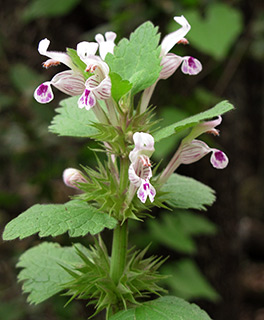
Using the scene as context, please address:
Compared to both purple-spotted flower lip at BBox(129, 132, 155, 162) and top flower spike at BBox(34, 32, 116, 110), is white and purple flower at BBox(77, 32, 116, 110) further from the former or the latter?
purple-spotted flower lip at BBox(129, 132, 155, 162)

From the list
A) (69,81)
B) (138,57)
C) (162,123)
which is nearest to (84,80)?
(69,81)

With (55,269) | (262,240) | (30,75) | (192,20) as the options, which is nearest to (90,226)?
(55,269)

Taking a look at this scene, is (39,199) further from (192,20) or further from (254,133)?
(254,133)

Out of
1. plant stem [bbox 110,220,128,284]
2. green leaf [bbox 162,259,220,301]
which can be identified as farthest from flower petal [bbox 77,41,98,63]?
green leaf [bbox 162,259,220,301]

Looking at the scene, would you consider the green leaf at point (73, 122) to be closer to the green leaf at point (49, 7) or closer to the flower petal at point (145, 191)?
the flower petal at point (145, 191)

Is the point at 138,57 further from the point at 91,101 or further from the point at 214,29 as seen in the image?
the point at 214,29
